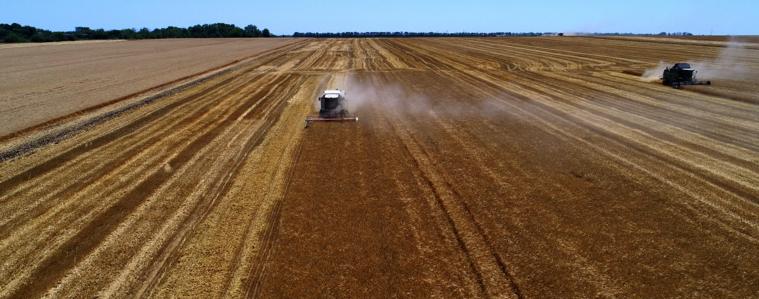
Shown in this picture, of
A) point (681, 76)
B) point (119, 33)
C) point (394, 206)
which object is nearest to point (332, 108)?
point (394, 206)

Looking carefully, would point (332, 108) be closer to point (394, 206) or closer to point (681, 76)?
point (394, 206)

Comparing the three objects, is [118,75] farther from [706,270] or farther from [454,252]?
[706,270]

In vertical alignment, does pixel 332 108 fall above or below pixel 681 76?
below

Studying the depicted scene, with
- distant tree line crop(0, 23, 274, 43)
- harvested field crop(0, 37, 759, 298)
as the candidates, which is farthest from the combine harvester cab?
distant tree line crop(0, 23, 274, 43)

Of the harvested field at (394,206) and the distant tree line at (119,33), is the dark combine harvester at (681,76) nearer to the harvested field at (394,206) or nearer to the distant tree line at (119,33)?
the harvested field at (394,206)

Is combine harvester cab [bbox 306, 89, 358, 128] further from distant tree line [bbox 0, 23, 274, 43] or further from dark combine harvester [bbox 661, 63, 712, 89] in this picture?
distant tree line [bbox 0, 23, 274, 43]

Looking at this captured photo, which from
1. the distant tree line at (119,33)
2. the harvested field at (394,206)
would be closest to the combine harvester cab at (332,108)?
the harvested field at (394,206)
